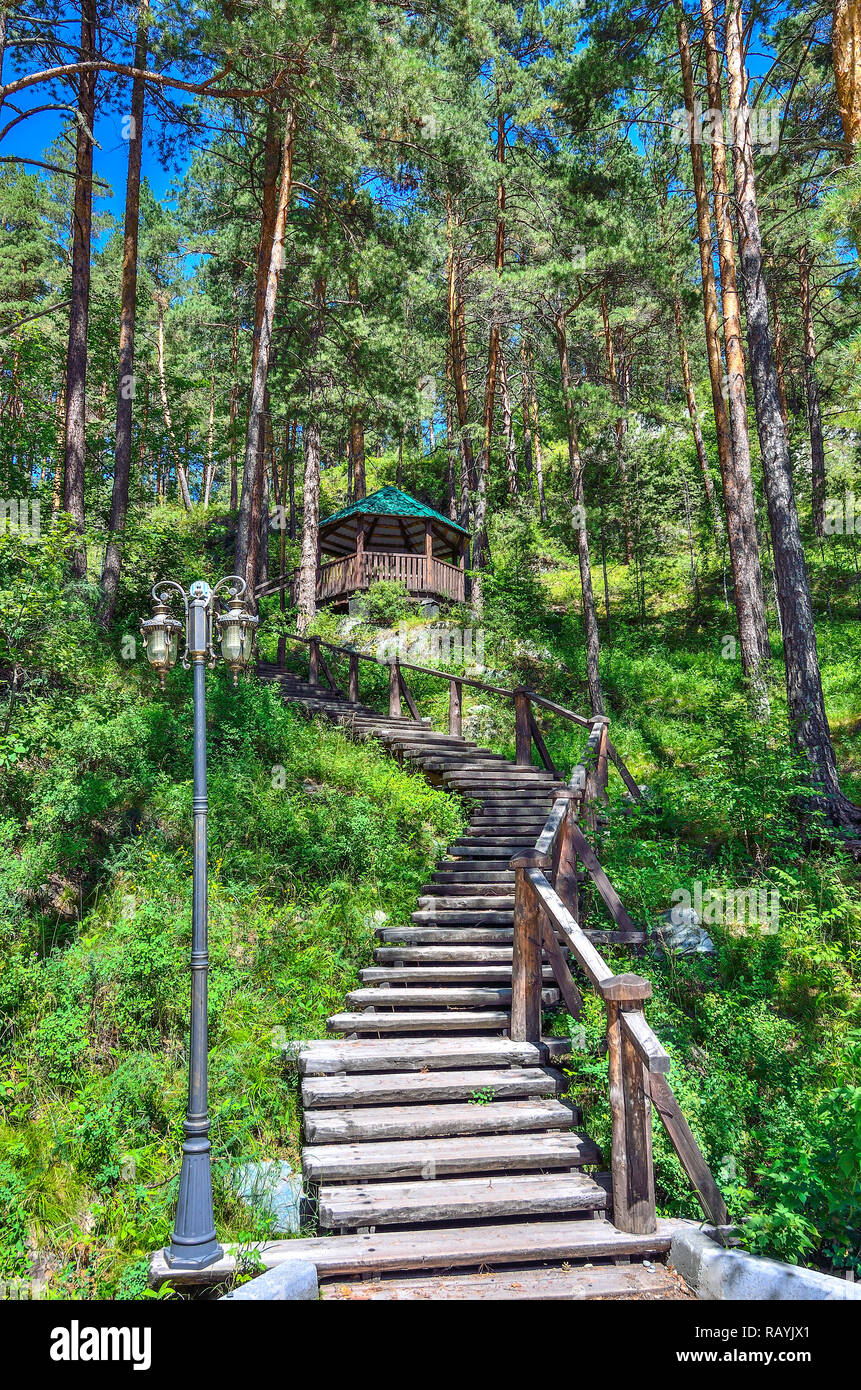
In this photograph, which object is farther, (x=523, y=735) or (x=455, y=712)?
(x=455, y=712)

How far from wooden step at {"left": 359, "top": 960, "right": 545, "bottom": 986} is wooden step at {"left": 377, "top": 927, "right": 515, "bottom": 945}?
0.26 metres

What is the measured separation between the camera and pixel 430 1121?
15.8ft

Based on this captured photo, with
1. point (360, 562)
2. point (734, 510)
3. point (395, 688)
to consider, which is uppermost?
point (360, 562)

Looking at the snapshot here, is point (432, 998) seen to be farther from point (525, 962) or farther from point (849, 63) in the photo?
point (849, 63)

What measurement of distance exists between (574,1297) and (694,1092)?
192 cm

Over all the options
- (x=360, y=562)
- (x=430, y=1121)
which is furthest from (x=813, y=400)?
(x=430, y=1121)

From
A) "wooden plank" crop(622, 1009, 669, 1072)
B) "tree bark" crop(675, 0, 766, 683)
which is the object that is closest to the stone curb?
"wooden plank" crop(622, 1009, 669, 1072)

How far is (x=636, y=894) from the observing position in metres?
7.67

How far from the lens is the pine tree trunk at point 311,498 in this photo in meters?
18.5

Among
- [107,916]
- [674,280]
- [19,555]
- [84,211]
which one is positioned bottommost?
[107,916]

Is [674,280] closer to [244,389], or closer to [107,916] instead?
[244,389]

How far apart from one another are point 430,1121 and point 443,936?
208cm

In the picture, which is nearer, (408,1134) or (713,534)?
(408,1134)

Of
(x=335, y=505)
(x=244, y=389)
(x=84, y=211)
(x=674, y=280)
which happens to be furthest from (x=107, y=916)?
(x=335, y=505)
